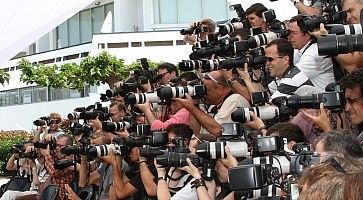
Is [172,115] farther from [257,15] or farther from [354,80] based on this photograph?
[354,80]

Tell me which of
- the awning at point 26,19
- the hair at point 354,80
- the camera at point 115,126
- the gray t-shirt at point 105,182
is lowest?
the gray t-shirt at point 105,182

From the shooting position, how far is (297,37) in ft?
15.2

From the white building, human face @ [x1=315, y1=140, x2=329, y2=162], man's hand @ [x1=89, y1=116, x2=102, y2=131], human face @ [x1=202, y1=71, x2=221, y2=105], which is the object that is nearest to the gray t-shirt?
man's hand @ [x1=89, y1=116, x2=102, y2=131]

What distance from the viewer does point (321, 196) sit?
5.60ft

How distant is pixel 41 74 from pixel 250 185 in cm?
2180

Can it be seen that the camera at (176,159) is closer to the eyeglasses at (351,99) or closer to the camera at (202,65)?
the eyeglasses at (351,99)

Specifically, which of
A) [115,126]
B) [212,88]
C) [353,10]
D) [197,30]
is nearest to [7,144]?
[197,30]

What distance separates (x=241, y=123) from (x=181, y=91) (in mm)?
1005

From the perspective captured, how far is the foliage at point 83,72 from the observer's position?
854 inches

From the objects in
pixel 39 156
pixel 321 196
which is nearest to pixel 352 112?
pixel 321 196

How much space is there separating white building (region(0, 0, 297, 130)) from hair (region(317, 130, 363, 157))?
69.6ft

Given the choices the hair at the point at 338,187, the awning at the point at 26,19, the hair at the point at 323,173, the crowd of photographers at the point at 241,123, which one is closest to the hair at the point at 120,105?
the crowd of photographers at the point at 241,123

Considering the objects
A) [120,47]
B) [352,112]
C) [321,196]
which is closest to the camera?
[321,196]

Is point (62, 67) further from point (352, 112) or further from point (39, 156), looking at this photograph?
Answer: point (352, 112)
